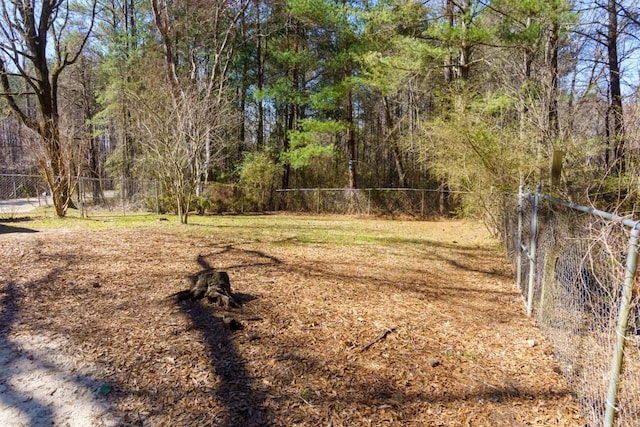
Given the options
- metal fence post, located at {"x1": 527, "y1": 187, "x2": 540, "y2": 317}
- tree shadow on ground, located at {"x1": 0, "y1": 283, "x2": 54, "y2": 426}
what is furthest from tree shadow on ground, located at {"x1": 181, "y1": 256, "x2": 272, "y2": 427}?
metal fence post, located at {"x1": 527, "y1": 187, "x2": 540, "y2": 317}

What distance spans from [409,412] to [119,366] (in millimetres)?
2007

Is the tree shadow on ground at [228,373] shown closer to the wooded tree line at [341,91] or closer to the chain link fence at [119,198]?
the wooded tree line at [341,91]

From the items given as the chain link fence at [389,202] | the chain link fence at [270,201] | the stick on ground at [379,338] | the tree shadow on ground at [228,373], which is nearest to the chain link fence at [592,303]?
the stick on ground at [379,338]

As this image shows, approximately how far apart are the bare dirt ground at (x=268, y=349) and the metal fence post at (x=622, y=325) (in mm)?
565

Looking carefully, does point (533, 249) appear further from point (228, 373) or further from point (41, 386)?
point (41, 386)

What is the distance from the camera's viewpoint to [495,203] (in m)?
8.31

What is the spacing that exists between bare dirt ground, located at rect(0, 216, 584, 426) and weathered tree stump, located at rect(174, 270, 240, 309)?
0.39 ft

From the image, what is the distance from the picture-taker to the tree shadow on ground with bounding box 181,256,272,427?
2.25 metres

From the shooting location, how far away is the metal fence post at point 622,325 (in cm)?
167

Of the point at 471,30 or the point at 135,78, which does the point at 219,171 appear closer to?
the point at 135,78

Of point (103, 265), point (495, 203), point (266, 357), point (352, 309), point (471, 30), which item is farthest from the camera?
point (471, 30)

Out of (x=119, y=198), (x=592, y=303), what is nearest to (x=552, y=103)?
(x=592, y=303)

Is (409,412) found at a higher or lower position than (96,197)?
lower

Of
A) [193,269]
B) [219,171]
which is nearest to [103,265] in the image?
[193,269]
